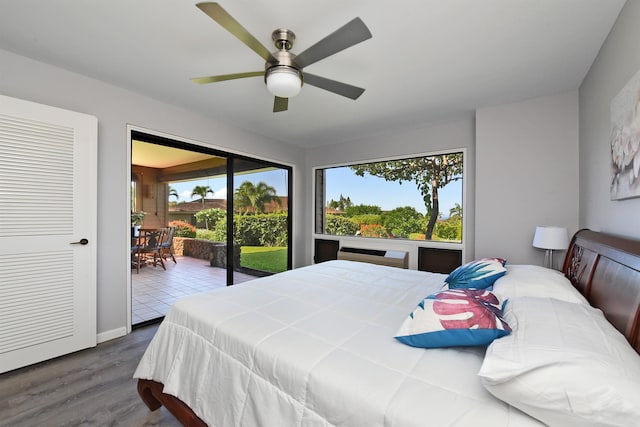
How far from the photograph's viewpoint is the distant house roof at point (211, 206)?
183 inches

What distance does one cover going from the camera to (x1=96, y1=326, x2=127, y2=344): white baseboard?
8.33 ft

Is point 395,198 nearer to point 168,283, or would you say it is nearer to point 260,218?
point 260,218

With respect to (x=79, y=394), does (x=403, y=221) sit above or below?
above

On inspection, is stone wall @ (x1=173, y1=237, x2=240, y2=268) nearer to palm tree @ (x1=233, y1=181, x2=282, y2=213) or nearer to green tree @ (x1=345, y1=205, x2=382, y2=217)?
palm tree @ (x1=233, y1=181, x2=282, y2=213)

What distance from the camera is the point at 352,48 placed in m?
2.00

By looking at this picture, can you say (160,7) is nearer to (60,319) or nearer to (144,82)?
(144,82)

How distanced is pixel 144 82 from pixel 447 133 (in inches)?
143

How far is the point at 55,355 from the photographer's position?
223cm

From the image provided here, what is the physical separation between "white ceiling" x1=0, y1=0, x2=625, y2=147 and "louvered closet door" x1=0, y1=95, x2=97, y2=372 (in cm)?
61

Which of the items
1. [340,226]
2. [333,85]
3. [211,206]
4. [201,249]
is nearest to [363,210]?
[340,226]

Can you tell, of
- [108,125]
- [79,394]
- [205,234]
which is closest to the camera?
[79,394]

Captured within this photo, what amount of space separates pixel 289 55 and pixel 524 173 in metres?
2.78

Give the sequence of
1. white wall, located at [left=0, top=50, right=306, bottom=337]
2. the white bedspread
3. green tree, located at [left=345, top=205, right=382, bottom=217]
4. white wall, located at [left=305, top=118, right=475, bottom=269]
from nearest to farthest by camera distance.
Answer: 1. the white bedspread
2. white wall, located at [left=0, top=50, right=306, bottom=337]
3. white wall, located at [left=305, top=118, right=475, bottom=269]
4. green tree, located at [left=345, top=205, right=382, bottom=217]

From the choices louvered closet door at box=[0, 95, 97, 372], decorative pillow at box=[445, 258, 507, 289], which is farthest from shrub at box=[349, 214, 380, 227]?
louvered closet door at box=[0, 95, 97, 372]
